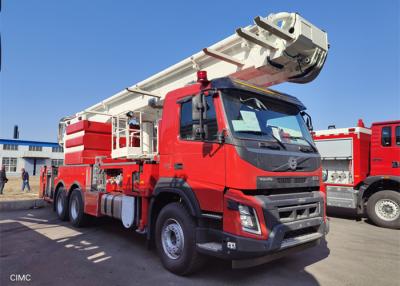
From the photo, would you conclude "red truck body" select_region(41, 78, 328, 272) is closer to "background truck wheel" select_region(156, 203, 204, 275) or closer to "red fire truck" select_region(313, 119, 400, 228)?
"background truck wheel" select_region(156, 203, 204, 275)

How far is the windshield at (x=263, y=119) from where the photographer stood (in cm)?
411

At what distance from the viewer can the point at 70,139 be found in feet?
28.3

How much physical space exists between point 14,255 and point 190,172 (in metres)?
3.74

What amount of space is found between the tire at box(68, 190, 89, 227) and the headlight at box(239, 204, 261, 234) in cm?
526

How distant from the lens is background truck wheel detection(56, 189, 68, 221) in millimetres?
8461

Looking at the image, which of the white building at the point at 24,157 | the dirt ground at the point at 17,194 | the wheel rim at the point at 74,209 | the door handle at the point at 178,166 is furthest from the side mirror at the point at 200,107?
the white building at the point at 24,157

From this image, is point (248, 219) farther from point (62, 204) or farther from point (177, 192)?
point (62, 204)

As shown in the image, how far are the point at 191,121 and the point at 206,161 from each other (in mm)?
724

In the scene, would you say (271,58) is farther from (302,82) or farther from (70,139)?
(70,139)

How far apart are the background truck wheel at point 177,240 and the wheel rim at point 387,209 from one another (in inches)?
261

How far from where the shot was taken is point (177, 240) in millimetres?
4469

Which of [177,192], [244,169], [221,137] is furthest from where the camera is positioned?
[177,192]

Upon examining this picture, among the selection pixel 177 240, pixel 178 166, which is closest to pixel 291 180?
pixel 178 166

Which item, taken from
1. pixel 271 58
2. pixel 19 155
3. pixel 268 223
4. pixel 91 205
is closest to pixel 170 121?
pixel 271 58
